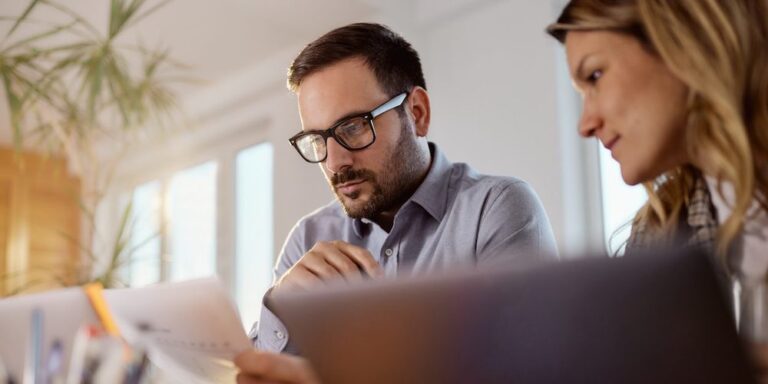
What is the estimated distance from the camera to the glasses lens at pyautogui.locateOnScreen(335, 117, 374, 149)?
60.4 inches

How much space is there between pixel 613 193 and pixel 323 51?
1.54 m

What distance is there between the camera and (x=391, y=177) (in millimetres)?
1579

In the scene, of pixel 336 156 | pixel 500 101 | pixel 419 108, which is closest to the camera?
pixel 336 156

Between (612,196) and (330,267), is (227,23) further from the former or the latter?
(330,267)

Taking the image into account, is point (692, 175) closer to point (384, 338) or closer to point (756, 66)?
point (756, 66)

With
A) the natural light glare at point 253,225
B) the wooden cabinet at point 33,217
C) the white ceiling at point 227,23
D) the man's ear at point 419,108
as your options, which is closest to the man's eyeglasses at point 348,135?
the man's ear at point 419,108

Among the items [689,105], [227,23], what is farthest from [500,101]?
[689,105]

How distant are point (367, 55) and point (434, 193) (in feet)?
1.17

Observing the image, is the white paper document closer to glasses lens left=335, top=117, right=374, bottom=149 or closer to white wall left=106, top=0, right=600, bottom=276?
glasses lens left=335, top=117, right=374, bottom=149

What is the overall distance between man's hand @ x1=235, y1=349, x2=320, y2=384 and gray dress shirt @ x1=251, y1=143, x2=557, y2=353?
47 centimetres

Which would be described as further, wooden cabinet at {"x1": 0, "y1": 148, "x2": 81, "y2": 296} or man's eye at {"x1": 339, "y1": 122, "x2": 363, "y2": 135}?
wooden cabinet at {"x1": 0, "y1": 148, "x2": 81, "y2": 296}

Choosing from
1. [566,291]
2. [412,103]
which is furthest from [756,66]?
[412,103]

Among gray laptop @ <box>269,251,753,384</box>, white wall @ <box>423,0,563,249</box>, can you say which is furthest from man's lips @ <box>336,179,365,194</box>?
white wall @ <box>423,0,563,249</box>

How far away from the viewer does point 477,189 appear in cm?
150
